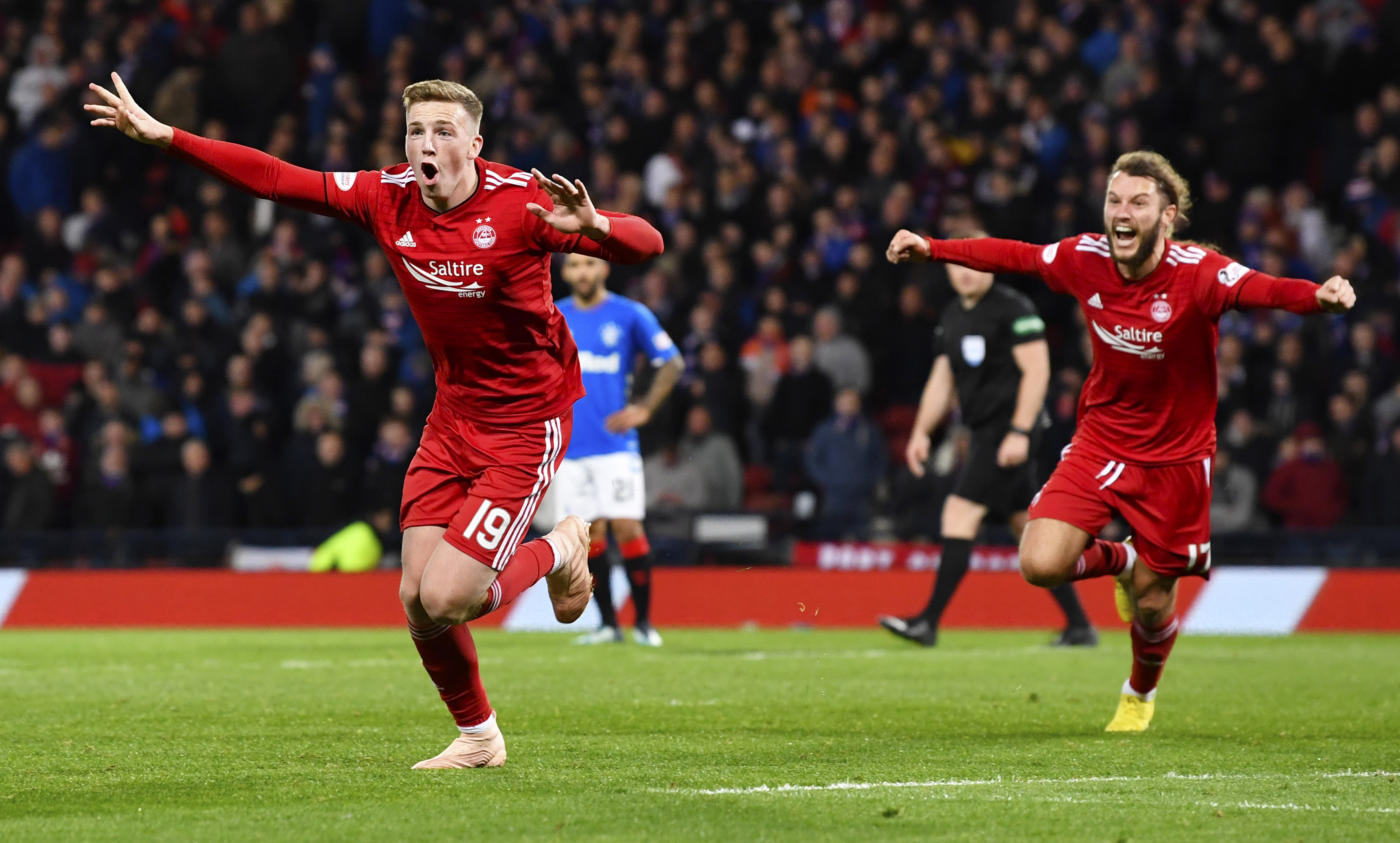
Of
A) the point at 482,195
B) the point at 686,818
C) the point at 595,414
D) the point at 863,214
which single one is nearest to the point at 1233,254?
the point at 863,214

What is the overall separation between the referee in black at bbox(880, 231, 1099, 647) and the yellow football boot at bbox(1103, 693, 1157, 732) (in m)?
3.76

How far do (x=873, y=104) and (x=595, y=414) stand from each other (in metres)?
8.17

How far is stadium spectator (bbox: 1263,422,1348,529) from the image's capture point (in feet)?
50.8

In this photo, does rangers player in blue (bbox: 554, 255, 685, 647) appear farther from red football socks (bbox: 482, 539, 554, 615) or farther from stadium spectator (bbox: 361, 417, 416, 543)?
red football socks (bbox: 482, 539, 554, 615)

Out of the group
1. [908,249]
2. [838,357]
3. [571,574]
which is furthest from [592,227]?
[838,357]

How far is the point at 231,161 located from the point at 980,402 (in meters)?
6.41

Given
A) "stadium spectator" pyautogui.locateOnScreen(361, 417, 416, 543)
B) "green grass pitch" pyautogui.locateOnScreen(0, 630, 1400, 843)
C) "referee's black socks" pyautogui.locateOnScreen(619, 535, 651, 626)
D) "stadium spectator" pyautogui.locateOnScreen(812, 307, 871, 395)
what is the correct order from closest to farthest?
"green grass pitch" pyautogui.locateOnScreen(0, 630, 1400, 843) < "referee's black socks" pyautogui.locateOnScreen(619, 535, 651, 626) < "stadium spectator" pyautogui.locateOnScreen(361, 417, 416, 543) < "stadium spectator" pyautogui.locateOnScreen(812, 307, 871, 395)

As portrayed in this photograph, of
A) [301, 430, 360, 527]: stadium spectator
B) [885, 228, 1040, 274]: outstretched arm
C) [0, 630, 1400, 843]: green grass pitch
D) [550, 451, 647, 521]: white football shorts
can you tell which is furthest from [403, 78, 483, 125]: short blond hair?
[301, 430, 360, 527]: stadium spectator

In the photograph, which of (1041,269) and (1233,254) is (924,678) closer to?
(1041,269)

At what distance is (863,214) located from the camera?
18.4 metres

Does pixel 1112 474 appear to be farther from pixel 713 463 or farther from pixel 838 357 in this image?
pixel 838 357

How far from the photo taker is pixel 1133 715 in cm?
749

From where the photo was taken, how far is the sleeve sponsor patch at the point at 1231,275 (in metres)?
7.05

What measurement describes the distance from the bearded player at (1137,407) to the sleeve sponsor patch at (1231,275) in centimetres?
9
